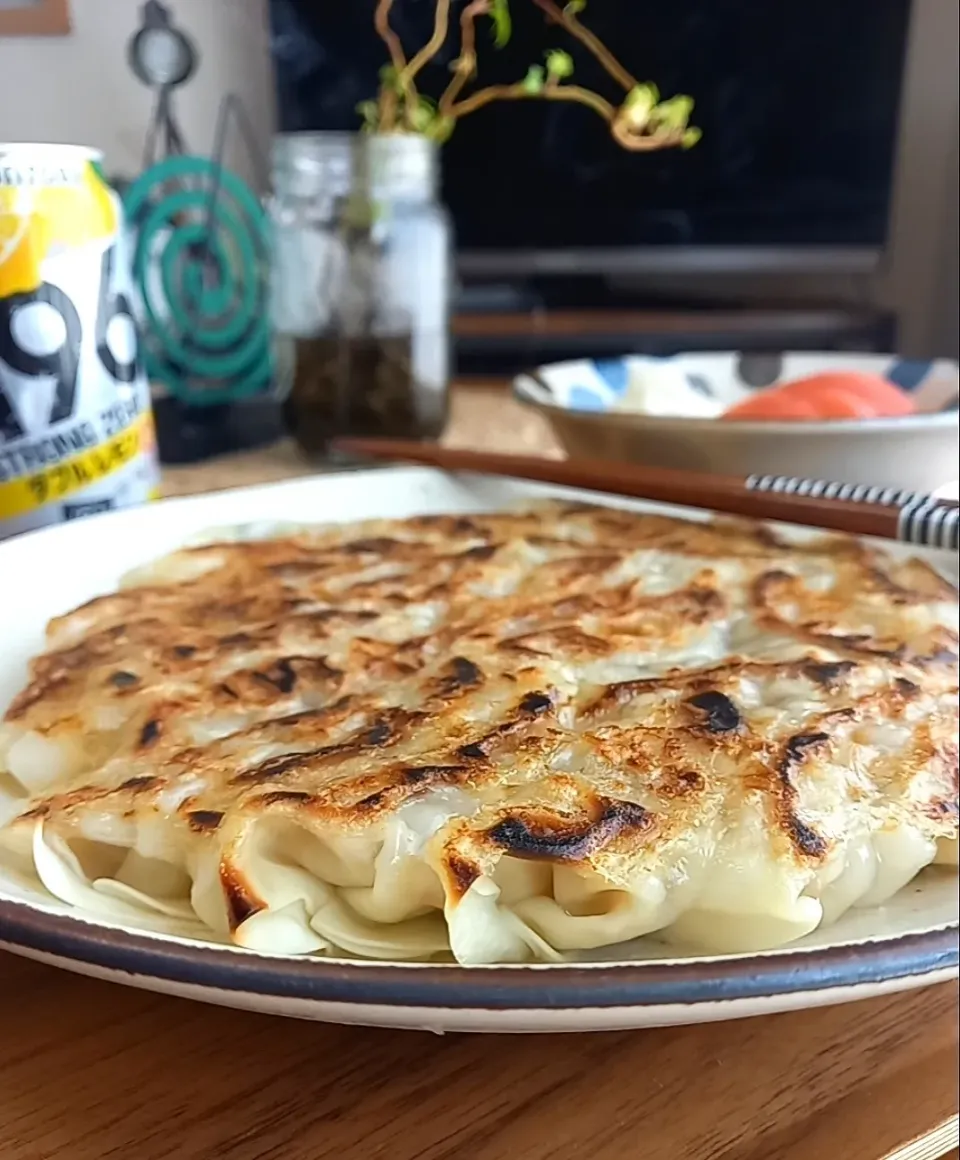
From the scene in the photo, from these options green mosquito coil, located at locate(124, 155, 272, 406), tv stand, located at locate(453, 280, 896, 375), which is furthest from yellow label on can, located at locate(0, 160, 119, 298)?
tv stand, located at locate(453, 280, 896, 375)

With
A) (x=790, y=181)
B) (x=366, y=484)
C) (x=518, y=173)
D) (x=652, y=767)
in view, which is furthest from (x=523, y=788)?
(x=790, y=181)

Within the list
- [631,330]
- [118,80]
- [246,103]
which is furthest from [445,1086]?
[246,103]

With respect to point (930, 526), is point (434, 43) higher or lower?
higher

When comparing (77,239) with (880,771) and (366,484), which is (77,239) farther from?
(880,771)

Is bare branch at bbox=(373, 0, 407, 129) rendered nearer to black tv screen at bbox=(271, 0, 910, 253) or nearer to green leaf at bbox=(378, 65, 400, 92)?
green leaf at bbox=(378, 65, 400, 92)

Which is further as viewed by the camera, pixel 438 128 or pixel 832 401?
pixel 438 128

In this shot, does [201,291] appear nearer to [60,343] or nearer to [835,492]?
[60,343]
